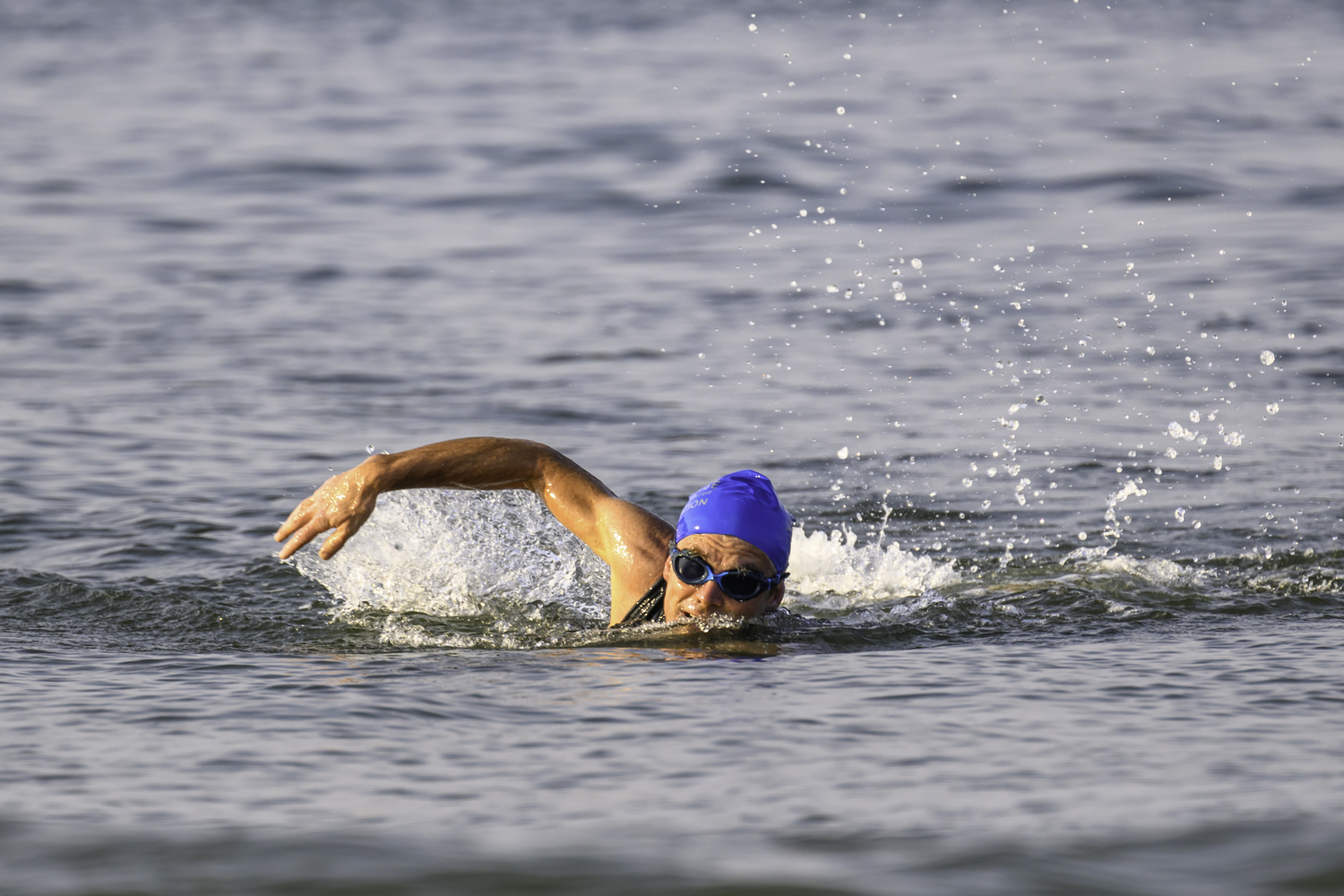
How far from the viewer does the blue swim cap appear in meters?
6.51

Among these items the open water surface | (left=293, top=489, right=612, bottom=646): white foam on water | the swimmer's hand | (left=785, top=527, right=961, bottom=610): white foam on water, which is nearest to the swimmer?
the swimmer's hand

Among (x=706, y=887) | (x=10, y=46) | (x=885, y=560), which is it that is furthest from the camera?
(x=10, y=46)

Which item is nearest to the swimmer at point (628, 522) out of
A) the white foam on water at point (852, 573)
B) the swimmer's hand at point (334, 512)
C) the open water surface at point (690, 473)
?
the swimmer's hand at point (334, 512)

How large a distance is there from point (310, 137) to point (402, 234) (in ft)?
22.8

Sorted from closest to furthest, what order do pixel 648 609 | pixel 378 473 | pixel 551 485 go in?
pixel 378 473 < pixel 648 609 < pixel 551 485

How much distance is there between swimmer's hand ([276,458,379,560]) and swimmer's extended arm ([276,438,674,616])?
4cm

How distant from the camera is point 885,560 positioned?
8234 mm

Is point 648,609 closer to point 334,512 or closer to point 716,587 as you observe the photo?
point 716,587

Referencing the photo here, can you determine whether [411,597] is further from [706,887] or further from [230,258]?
[230,258]

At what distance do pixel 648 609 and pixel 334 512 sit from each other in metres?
1.36

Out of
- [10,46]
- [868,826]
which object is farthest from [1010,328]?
[10,46]

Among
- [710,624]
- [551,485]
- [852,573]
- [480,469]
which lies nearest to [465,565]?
[551,485]

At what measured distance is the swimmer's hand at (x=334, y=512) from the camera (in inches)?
244

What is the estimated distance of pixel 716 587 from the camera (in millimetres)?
6410
